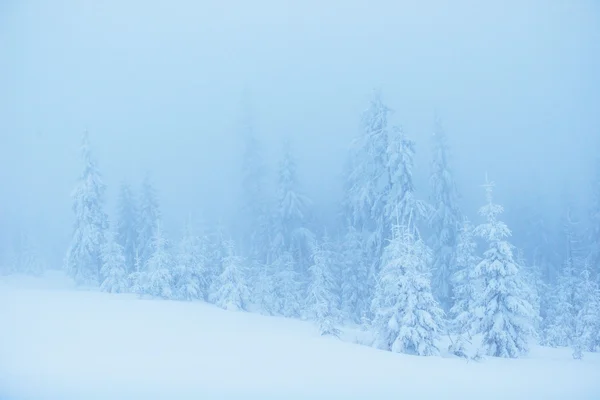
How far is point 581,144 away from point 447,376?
86003mm

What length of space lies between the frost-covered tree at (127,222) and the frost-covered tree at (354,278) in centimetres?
1913

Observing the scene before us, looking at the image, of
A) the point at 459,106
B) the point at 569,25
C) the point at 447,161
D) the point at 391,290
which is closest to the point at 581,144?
the point at 459,106

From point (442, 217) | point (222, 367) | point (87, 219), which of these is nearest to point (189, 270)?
point (87, 219)

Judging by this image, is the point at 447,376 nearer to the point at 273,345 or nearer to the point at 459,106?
the point at 273,345

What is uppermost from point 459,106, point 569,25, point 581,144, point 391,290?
point 569,25

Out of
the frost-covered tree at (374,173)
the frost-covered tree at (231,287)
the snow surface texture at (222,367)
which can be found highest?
the frost-covered tree at (374,173)

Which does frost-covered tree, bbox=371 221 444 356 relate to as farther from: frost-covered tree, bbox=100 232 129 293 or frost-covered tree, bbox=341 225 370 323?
frost-covered tree, bbox=100 232 129 293

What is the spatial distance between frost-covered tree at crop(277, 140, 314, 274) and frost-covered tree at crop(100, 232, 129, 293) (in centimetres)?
1188

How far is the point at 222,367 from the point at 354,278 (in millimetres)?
20561

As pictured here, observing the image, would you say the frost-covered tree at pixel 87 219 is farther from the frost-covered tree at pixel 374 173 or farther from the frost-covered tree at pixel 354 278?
the frost-covered tree at pixel 374 173

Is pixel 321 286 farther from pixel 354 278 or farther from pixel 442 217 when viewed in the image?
pixel 442 217

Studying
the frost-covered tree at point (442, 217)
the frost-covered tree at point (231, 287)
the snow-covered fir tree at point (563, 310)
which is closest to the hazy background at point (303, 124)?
the frost-covered tree at point (442, 217)

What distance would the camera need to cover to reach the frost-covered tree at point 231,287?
22.2m

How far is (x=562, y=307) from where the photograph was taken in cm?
2567
